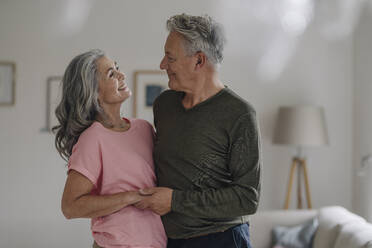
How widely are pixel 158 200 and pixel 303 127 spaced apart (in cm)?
266

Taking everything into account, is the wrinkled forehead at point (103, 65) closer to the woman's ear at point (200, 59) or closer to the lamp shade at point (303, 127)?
the woman's ear at point (200, 59)

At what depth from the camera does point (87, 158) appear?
1710 millimetres

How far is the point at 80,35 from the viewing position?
4.29 metres

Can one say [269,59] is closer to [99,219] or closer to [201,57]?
[201,57]

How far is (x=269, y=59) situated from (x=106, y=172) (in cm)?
309

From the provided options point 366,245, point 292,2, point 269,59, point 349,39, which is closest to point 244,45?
point 269,59

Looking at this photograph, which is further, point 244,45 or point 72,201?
point 244,45

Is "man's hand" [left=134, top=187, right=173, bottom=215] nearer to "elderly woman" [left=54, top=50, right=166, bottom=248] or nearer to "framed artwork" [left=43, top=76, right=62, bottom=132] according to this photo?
"elderly woman" [left=54, top=50, right=166, bottom=248]

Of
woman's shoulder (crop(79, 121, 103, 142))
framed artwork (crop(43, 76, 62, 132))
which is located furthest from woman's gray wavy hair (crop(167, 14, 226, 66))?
framed artwork (crop(43, 76, 62, 132))

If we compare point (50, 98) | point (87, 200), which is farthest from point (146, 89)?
point (87, 200)

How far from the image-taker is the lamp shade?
406 cm

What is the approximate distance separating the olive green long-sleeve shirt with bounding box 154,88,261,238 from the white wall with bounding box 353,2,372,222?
8.71ft

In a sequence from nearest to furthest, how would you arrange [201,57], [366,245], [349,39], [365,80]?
[201,57] → [366,245] → [365,80] → [349,39]

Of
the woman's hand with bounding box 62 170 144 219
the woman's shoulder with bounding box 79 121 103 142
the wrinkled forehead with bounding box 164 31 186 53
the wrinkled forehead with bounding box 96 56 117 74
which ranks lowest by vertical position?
the woman's hand with bounding box 62 170 144 219
